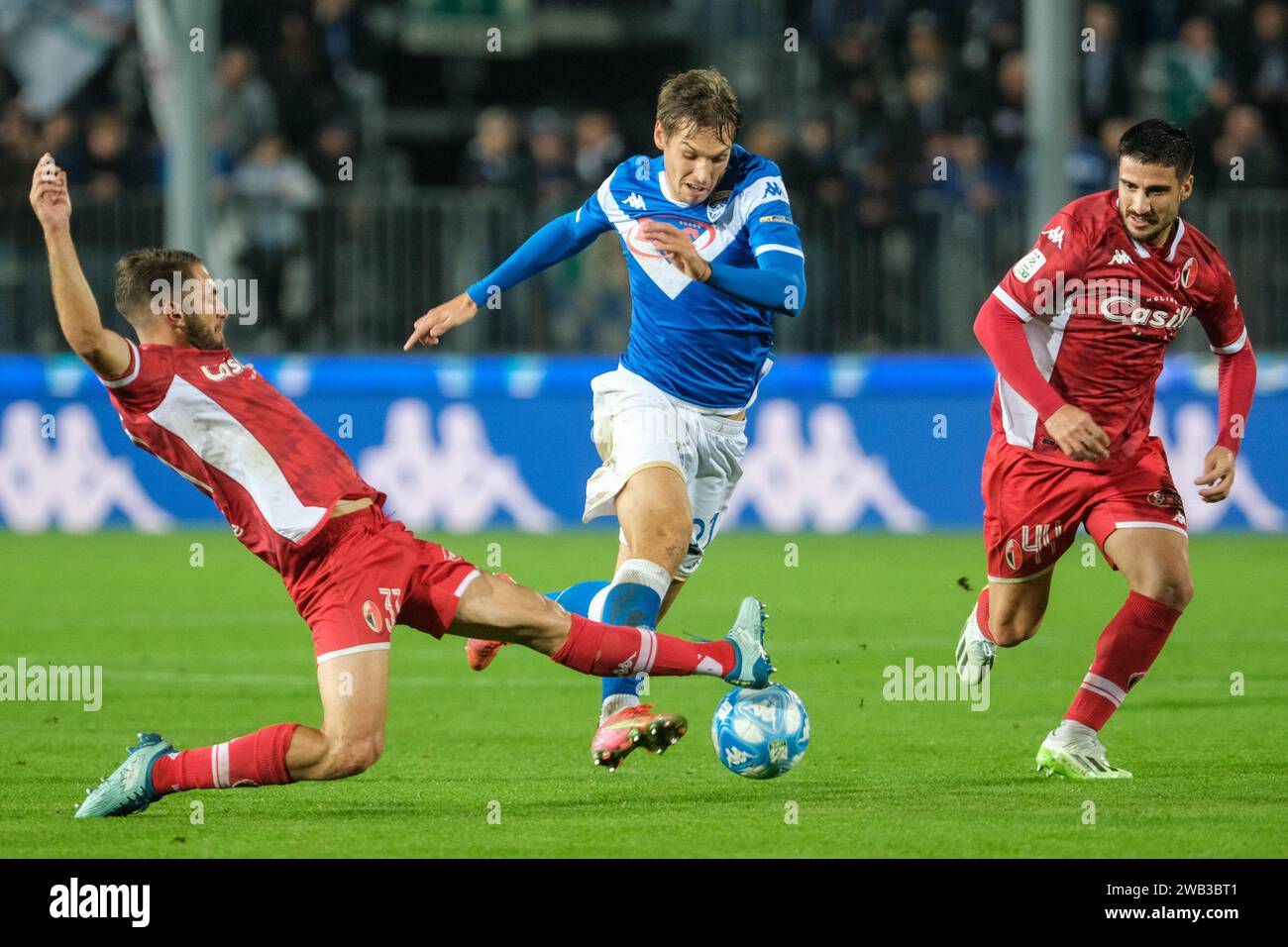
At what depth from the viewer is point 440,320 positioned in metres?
7.95

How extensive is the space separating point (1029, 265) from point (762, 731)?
191cm

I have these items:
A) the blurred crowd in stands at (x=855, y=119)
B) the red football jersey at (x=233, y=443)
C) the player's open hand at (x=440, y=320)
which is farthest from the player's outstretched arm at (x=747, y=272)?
the blurred crowd in stands at (x=855, y=119)

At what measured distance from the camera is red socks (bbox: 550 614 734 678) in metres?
6.86

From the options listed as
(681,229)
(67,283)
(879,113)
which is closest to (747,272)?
(681,229)

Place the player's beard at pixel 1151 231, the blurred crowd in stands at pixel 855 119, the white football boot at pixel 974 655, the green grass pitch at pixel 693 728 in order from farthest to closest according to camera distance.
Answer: the blurred crowd in stands at pixel 855 119 → the white football boot at pixel 974 655 → the player's beard at pixel 1151 231 → the green grass pitch at pixel 693 728

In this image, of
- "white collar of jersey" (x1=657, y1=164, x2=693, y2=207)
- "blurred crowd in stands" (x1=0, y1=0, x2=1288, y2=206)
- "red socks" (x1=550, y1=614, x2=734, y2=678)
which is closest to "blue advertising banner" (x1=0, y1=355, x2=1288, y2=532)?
"blurred crowd in stands" (x1=0, y1=0, x2=1288, y2=206)

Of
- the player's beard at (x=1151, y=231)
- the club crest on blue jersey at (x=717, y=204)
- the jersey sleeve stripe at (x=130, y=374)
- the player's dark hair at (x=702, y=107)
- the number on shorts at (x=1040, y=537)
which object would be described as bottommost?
the number on shorts at (x=1040, y=537)

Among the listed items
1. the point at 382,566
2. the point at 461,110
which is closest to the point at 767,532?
the point at 461,110

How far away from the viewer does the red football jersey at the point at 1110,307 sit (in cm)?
761

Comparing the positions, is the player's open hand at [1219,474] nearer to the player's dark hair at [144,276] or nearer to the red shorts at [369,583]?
the red shorts at [369,583]

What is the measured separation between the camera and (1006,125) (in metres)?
18.5

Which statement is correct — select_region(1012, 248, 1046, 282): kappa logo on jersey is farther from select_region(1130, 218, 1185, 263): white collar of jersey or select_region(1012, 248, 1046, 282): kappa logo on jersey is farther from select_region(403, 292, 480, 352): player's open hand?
select_region(403, 292, 480, 352): player's open hand

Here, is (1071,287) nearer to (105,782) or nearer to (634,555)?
(634,555)

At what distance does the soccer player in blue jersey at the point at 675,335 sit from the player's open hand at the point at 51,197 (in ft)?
5.77
